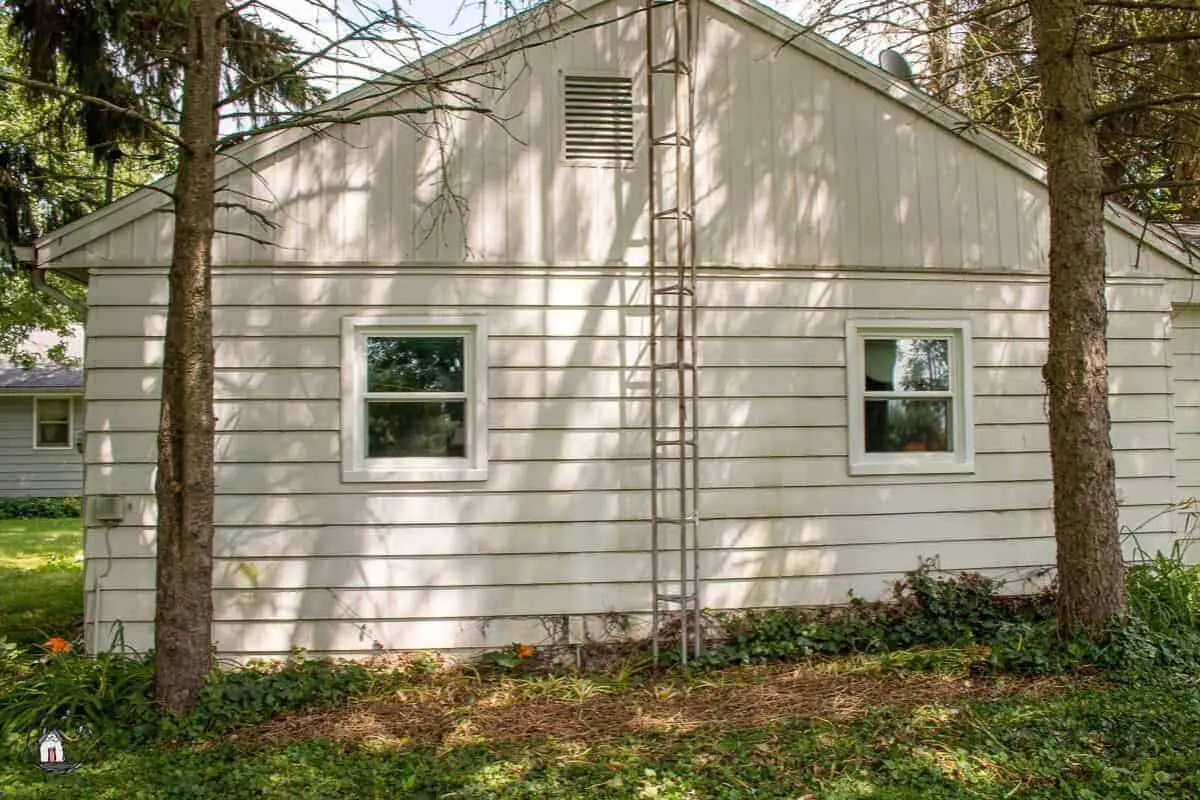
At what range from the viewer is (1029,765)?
419 cm

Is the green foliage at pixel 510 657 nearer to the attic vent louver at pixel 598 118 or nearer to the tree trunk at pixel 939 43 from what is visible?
the attic vent louver at pixel 598 118

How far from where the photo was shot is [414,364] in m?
6.24

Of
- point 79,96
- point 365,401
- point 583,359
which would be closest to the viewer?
point 79,96

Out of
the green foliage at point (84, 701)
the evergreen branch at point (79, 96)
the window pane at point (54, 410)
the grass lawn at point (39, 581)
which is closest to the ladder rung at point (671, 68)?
the evergreen branch at point (79, 96)

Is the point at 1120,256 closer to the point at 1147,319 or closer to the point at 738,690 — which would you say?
the point at 1147,319

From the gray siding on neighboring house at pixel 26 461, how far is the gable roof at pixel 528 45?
14411 millimetres

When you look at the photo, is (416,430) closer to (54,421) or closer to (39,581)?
(39,581)

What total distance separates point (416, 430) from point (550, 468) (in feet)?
3.39

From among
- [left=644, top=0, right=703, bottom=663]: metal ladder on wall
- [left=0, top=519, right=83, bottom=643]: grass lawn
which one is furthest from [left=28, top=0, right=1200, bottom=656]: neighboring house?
[left=0, top=519, right=83, bottom=643]: grass lawn

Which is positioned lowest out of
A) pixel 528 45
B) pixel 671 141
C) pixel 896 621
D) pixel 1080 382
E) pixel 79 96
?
pixel 896 621

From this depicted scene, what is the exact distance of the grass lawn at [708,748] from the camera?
13.4 feet

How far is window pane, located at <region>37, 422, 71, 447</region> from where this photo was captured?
18.3m

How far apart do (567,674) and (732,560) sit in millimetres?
1497

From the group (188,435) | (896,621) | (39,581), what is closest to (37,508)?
(39,581)
